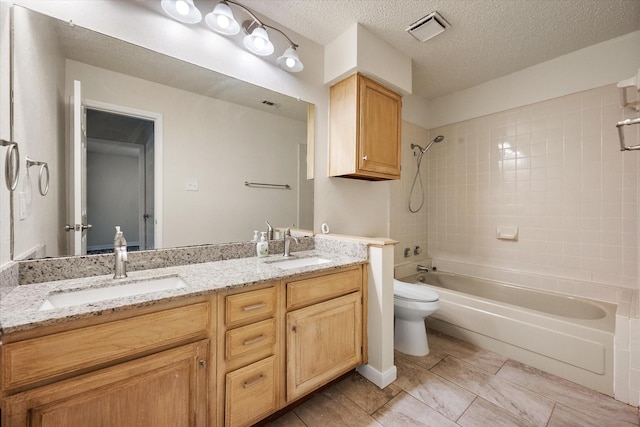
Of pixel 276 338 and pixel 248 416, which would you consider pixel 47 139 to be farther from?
pixel 248 416

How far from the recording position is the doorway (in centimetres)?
128

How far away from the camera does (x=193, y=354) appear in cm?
104

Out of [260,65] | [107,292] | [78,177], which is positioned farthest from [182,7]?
[107,292]

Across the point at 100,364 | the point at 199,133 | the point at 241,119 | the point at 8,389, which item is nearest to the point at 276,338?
the point at 100,364

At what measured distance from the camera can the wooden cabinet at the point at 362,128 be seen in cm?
200

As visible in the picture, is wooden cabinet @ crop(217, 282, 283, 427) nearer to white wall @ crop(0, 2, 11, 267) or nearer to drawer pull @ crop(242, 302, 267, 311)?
Answer: drawer pull @ crop(242, 302, 267, 311)

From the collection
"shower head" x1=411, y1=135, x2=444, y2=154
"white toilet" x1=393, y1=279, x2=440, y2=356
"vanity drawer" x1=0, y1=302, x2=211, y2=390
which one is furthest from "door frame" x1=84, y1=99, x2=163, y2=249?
"shower head" x1=411, y1=135, x2=444, y2=154

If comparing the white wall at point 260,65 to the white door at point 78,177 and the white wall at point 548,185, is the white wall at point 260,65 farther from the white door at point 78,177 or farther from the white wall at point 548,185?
the white wall at point 548,185

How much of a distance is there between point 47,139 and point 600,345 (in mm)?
3206

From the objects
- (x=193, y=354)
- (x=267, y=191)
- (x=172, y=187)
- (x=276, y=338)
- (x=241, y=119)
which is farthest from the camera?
(x=267, y=191)

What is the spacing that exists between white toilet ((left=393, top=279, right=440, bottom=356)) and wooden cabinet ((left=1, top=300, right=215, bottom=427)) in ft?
4.89

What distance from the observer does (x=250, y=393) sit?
47.0 inches

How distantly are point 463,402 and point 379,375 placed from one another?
1.59ft

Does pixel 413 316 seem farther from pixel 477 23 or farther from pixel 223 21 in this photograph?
pixel 223 21
